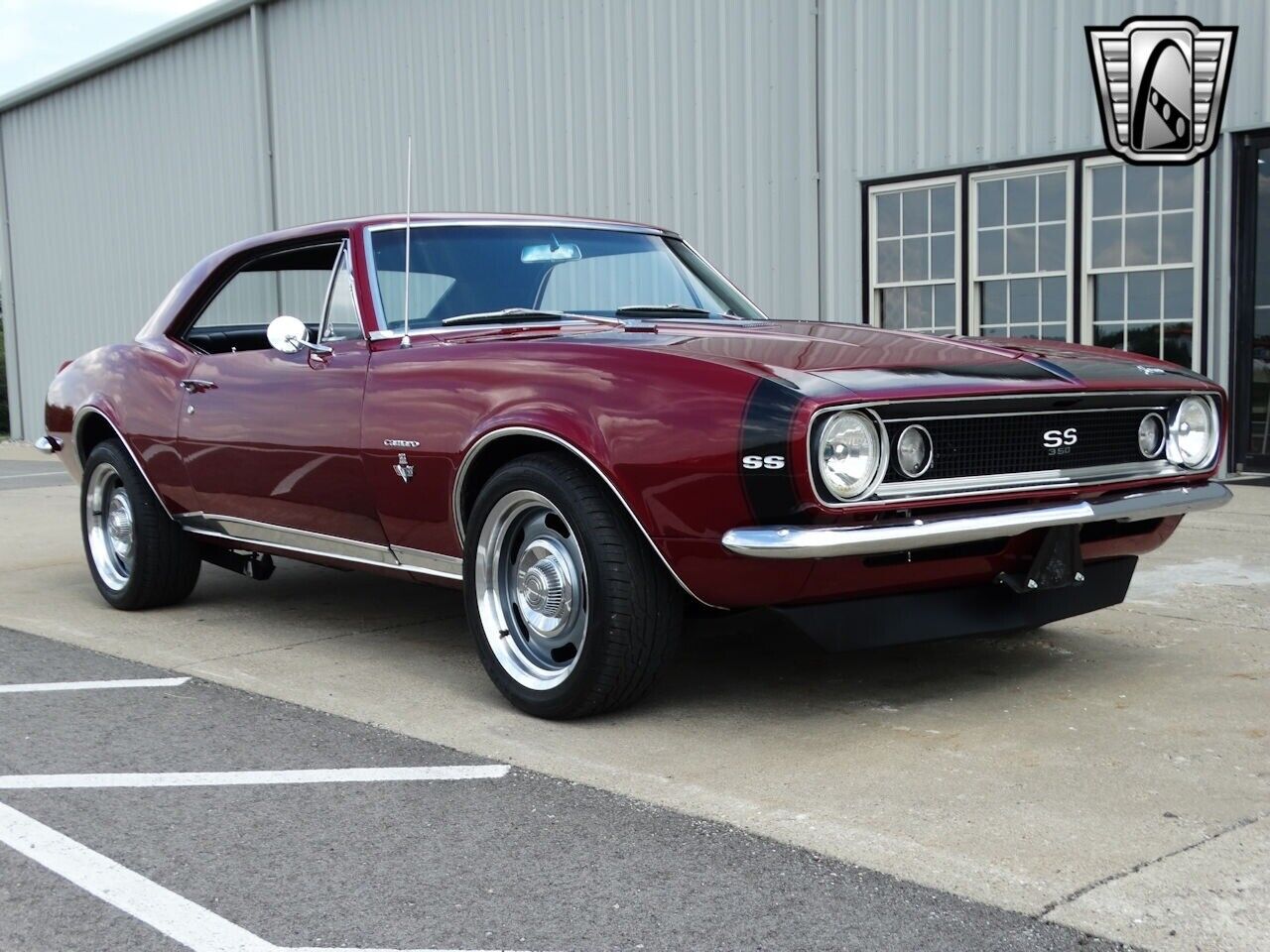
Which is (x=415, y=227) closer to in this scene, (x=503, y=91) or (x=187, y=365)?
(x=187, y=365)

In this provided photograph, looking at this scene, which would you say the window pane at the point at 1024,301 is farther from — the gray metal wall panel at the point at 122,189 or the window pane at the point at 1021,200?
the gray metal wall panel at the point at 122,189

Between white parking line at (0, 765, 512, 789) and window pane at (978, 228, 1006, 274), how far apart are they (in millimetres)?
8386

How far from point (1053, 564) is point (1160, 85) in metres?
7.05

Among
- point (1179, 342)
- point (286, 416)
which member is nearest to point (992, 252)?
point (1179, 342)

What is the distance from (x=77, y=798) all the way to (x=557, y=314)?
2.15m

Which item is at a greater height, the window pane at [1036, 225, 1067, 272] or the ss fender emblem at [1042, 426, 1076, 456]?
the window pane at [1036, 225, 1067, 272]

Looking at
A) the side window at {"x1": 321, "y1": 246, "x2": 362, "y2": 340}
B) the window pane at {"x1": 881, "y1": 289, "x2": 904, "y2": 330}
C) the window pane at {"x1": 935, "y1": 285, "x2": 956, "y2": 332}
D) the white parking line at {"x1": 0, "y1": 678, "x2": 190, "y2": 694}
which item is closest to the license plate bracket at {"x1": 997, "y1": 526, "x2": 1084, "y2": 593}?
the side window at {"x1": 321, "y1": 246, "x2": 362, "y2": 340}

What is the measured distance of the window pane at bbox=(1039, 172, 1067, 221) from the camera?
1049 centimetres

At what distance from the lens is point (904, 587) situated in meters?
3.75

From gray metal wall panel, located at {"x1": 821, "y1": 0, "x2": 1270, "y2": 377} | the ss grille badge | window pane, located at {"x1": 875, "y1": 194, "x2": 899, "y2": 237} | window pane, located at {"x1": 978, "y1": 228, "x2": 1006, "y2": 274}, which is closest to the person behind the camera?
the ss grille badge

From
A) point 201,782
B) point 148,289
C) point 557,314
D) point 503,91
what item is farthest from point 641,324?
point 148,289

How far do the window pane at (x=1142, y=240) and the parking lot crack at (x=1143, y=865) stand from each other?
773 centimetres

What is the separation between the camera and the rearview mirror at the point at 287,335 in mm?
4836

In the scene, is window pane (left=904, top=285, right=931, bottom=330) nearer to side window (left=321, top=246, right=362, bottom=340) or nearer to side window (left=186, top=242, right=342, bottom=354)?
side window (left=186, top=242, right=342, bottom=354)
